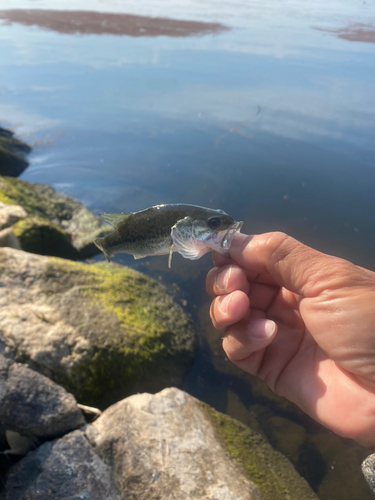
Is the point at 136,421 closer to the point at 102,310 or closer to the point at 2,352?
the point at 102,310

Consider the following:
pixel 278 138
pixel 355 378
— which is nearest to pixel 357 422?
pixel 355 378

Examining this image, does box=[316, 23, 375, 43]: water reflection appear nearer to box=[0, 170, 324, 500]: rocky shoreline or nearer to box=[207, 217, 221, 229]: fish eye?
box=[0, 170, 324, 500]: rocky shoreline

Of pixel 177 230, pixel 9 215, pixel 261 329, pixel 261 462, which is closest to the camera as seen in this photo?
pixel 177 230

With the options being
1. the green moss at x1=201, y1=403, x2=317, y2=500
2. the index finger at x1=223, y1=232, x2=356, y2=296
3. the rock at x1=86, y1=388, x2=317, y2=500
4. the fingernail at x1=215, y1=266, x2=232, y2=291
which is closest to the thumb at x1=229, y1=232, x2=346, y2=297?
the index finger at x1=223, y1=232, x2=356, y2=296

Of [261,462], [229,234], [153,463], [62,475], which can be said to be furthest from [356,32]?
[62,475]

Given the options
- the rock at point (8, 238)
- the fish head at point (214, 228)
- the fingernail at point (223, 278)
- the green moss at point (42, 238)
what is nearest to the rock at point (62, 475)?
the fingernail at point (223, 278)

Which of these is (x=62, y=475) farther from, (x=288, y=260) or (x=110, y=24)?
(x=110, y=24)
